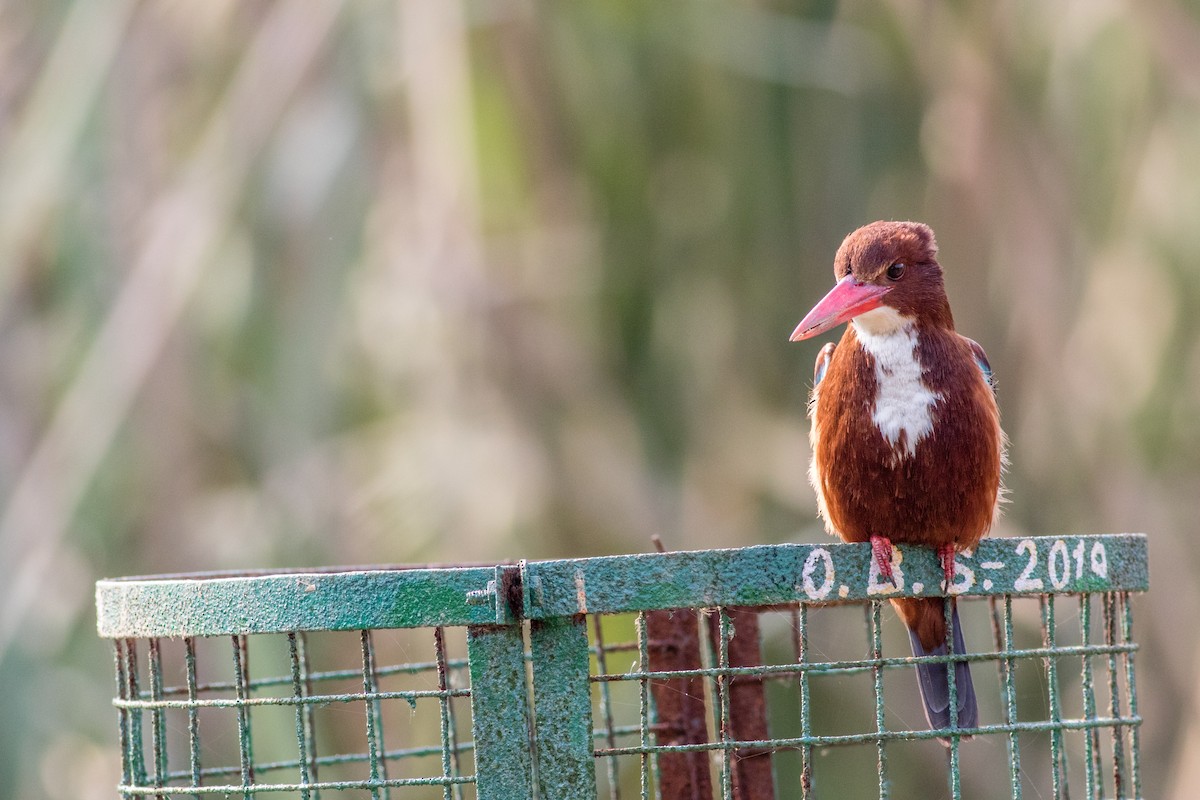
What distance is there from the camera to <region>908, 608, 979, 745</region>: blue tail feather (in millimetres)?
2383

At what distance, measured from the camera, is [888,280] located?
2.51 metres

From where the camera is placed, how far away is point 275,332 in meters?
6.23

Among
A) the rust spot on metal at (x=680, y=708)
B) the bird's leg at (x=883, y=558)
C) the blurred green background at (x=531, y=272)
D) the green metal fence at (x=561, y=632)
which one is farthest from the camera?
the blurred green background at (x=531, y=272)

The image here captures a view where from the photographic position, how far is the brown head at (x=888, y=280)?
2.48 meters

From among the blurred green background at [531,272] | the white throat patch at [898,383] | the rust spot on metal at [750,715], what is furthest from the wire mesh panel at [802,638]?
the blurred green background at [531,272]

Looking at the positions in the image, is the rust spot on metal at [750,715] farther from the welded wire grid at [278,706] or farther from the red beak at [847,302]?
the red beak at [847,302]

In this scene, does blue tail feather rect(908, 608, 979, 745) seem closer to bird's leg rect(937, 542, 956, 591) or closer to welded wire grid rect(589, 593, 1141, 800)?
welded wire grid rect(589, 593, 1141, 800)

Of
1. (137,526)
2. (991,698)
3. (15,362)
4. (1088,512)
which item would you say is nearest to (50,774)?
(137,526)

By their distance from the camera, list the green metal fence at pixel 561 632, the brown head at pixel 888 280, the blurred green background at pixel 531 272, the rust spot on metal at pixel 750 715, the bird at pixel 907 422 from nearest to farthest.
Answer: the green metal fence at pixel 561 632 → the bird at pixel 907 422 → the brown head at pixel 888 280 → the rust spot on metal at pixel 750 715 → the blurred green background at pixel 531 272

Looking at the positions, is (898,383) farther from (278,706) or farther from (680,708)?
(278,706)

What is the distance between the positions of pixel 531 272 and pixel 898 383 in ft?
15.8

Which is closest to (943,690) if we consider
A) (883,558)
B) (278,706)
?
(883,558)

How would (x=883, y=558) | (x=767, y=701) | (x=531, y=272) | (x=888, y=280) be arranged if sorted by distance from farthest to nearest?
(x=531, y=272)
(x=767, y=701)
(x=888, y=280)
(x=883, y=558)

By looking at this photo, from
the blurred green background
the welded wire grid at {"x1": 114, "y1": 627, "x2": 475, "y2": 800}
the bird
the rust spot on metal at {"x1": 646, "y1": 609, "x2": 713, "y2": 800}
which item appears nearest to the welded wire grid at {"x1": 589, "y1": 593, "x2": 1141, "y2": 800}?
the rust spot on metal at {"x1": 646, "y1": 609, "x2": 713, "y2": 800}
